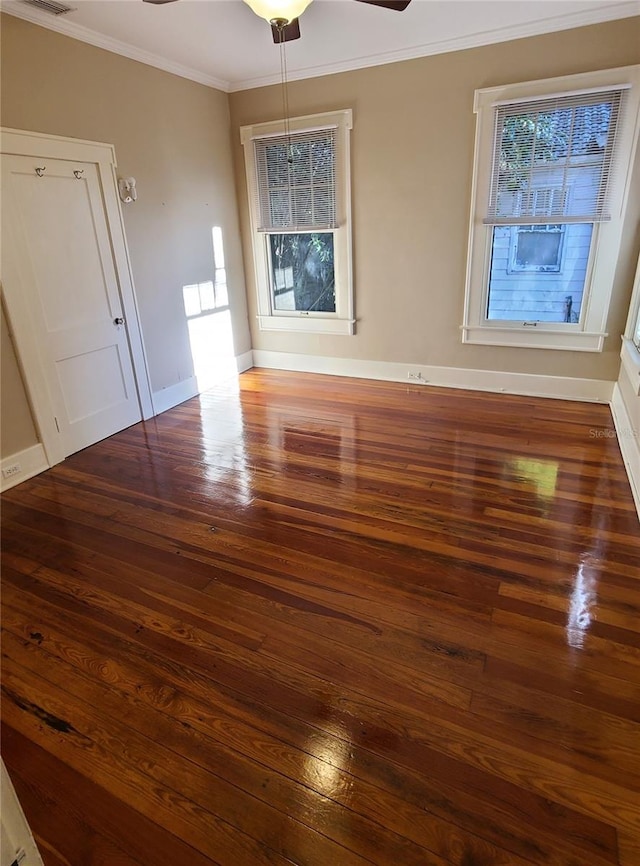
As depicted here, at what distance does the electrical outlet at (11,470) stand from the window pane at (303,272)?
124 inches

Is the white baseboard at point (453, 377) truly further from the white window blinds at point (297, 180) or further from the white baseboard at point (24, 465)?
the white baseboard at point (24, 465)

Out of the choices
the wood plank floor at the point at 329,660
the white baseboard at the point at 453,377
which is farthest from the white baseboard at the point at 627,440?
the white baseboard at the point at 453,377

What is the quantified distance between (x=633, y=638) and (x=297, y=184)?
465 cm

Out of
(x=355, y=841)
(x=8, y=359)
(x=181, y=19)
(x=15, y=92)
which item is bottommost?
(x=355, y=841)

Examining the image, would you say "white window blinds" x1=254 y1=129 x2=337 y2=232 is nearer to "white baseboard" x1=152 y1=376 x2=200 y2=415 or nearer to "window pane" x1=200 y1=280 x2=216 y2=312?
"window pane" x1=200 y1=280 x2=216 y2=312

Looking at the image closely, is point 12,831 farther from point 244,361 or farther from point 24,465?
Answer: point 244,361

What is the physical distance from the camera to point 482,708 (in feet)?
5.51

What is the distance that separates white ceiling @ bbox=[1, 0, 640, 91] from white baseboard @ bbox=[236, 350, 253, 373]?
266 cm

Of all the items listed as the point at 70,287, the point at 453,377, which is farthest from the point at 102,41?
the point at 453,377

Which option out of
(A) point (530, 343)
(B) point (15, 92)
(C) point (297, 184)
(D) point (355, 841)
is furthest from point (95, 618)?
(C) point (297, 184)

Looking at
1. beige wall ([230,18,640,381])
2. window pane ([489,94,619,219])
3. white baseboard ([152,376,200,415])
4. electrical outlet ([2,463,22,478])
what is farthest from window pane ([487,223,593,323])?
electrical outlet ([2,463,22,478])

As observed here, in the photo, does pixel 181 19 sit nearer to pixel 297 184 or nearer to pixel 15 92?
pixel 15 92

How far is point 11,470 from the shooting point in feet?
10.8

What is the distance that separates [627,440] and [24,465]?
416 centimetres
